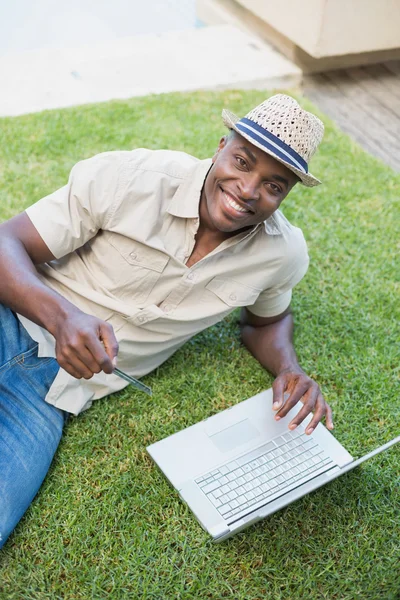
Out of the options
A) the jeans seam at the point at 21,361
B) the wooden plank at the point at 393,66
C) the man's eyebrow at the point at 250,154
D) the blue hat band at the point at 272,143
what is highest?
the blue hat band at the point at 272,143

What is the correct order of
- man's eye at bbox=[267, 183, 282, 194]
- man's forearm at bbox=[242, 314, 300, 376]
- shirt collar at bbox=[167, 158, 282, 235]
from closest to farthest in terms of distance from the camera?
man's eye at bbox=[267, 183, 282, 194] → shirt collar at bbox=[167, 158, 282, 235] → man's forearm at bbox=[242, 314, 300, 376]

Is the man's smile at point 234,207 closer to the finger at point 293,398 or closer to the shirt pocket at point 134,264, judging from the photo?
the shirt pocket at point 134,264

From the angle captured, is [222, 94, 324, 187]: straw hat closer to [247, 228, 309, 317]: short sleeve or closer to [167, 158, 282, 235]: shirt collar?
[167, 158, 282, 235]: shirt collar

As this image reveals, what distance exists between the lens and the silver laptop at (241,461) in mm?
2090

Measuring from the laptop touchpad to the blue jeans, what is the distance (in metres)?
0.53

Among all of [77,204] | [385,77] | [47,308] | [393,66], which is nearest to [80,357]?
[47,308]

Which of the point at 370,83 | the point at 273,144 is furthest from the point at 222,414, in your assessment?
the point at 370,83

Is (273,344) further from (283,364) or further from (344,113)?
(344,113)

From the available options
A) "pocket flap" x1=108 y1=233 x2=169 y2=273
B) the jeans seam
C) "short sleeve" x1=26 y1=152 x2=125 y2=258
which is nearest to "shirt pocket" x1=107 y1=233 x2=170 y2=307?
"pocket flap" x1=108 y1=233 x2=169 y2=273

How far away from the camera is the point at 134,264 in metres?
2.22

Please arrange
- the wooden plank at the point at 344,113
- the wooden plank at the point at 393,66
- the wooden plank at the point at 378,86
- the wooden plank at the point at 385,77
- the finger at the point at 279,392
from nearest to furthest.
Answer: the finger at the point at 279,392 → the wooden plank at the point at 344,113 → the wooden plank at the point at 378,86 → the wooden plank at the point at 385,77 → the wooden plank at the point at 393,66

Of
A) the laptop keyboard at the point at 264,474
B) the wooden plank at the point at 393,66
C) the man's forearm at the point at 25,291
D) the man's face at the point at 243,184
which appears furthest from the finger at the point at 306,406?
the wooden plank at the point at 393,66

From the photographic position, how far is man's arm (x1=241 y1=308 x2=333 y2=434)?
2246mm

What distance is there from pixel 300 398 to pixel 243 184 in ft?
2.46
